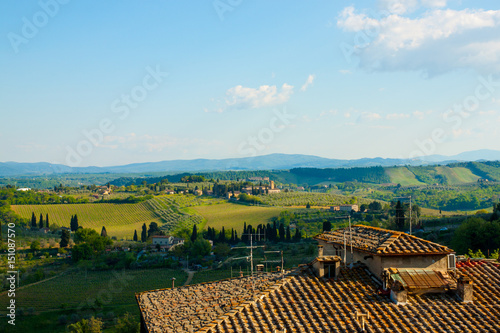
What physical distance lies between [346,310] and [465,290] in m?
3.08

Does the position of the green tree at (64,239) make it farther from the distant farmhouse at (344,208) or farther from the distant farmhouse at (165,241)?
the distant farmhouse at (344,208)

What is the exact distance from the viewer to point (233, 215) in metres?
108

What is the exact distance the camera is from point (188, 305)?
560 inches

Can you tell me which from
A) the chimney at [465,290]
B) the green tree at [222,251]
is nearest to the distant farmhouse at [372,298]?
the chimney at [465,290]

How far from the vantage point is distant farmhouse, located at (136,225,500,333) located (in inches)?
361

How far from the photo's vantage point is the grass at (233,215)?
95938mm

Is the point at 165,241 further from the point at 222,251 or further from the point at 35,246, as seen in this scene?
the point at 35,246

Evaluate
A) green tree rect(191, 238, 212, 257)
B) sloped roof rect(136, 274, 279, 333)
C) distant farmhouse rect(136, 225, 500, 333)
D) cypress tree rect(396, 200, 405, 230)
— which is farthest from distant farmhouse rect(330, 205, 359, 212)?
distant farmhouse rect(136, 225, 500, 333)

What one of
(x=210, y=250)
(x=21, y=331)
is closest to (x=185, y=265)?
(x=210, y=250)

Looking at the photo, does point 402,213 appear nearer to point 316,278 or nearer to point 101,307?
point 101,307

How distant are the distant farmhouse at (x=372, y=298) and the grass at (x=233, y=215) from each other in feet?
244

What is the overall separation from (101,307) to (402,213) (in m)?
42.0

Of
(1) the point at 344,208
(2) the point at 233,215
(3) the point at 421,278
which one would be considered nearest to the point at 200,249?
(2) the point at 233,215

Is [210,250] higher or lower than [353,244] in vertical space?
lower
